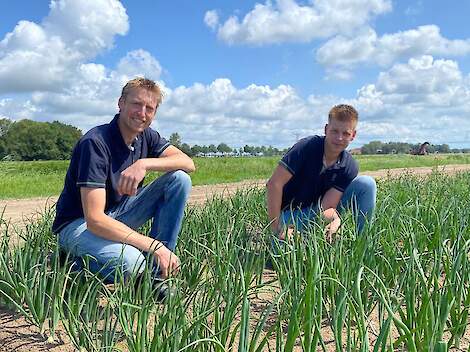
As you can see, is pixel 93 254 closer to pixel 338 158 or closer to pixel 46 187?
pixel 338 158

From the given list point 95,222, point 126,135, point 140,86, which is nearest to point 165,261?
point 95,222

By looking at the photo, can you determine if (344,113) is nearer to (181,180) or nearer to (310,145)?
(310,145)

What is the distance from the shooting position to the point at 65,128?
187 feet

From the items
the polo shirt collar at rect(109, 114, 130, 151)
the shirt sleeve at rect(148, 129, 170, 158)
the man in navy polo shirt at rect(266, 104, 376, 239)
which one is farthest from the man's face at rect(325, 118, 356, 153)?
the polo shirt collar at rect(109, 114, 130, 151)

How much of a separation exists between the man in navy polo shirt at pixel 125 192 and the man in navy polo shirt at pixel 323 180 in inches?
24.5

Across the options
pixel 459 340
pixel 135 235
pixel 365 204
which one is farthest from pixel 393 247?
pixel 135 235

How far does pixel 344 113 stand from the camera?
9.82 feet

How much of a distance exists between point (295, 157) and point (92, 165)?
4.28 feet

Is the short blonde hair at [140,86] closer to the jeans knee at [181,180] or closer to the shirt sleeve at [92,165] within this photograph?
the shirt sleeve at [92,165]

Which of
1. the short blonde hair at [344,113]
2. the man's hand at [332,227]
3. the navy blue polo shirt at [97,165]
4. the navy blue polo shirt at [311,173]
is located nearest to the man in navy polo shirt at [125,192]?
the navy blue polo shirt at [97,165]

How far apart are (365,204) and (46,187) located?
9470mm

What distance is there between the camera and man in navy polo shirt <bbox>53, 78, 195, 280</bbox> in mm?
2258

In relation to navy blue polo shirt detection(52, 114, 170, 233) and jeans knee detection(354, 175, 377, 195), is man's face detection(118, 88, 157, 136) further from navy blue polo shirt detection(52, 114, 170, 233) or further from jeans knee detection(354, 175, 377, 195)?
jeans knee detection(354, 175, 377, 195)

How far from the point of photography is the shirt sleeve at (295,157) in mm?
3098
